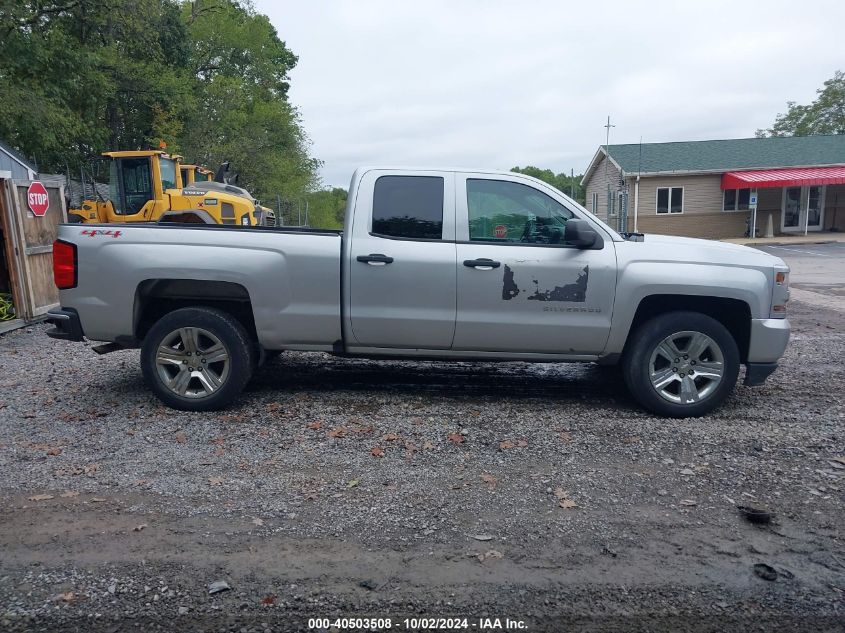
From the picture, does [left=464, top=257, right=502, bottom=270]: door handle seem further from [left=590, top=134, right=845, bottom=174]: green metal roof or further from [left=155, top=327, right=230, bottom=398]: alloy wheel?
[left=590, top=134, right=845, bottom=174]: green metal roof

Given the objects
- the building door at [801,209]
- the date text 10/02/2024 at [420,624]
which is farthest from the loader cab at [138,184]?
the building door at [801,209]

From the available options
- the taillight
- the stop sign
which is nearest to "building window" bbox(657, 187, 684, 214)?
the stop sign

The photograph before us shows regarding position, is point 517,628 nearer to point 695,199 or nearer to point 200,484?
point 200,484

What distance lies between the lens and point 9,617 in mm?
2980

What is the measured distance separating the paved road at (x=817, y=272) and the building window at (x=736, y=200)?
6.21 m

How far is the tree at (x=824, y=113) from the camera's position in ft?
183

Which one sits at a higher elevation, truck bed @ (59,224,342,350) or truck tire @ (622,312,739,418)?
truck bed @ (59,224,342,350)

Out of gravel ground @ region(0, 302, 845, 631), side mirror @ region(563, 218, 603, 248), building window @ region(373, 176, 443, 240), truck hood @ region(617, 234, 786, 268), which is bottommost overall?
gravel ground @ region(0, 302, 845, 631)

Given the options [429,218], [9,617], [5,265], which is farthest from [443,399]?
[5,265]

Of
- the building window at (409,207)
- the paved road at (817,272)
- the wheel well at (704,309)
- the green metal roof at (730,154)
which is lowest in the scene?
the paved road at (817,272)

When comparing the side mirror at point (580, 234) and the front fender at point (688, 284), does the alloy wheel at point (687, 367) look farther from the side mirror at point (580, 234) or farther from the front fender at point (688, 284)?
the side mirror at point (580, 234)

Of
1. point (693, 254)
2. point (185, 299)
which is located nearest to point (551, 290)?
point (693, 254)

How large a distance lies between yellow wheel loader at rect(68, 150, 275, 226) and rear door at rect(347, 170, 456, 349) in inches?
490

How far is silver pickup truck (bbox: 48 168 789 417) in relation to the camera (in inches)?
220
